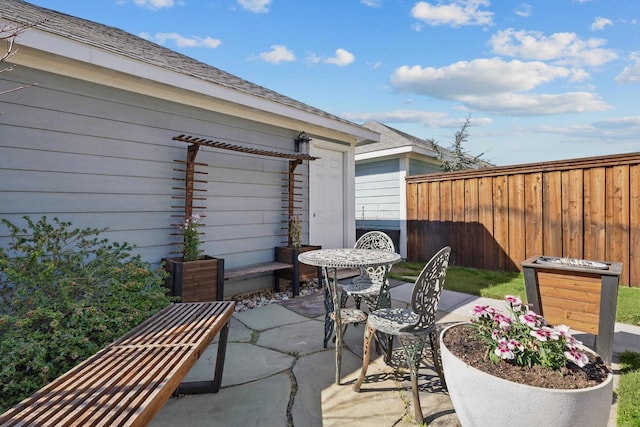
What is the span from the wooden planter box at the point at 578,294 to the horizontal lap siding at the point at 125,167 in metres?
3.50

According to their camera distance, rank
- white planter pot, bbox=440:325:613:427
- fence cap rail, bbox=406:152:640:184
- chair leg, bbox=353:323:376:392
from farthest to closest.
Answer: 1. fence cap rail, bbox=406:152:640:184
2. chair leg, bbox=353:323:376:392
3. white planter pot, bbox=440:325:613:427

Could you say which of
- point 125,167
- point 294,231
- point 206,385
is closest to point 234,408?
point 206,385

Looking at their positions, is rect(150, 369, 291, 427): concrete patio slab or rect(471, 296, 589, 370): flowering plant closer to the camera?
rect(471, 296, 589, 370): flowering plant

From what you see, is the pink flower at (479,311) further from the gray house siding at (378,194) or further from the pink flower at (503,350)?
the gray house siding at (378,194)

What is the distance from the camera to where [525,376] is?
1.31 m

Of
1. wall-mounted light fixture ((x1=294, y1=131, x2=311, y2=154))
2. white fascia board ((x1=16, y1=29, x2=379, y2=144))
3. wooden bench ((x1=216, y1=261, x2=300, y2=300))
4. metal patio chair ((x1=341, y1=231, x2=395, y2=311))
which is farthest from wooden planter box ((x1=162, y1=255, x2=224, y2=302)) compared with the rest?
wall-mounted light fixture ((x1=294, y1=131, x2=311, y2=154))

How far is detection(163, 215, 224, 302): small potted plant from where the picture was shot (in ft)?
11.0

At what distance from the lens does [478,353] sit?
4.93 feet

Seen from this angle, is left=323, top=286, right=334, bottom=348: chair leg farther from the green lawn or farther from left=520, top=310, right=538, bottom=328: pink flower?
the green lawn

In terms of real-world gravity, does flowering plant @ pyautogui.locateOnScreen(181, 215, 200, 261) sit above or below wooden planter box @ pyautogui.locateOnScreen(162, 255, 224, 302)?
above

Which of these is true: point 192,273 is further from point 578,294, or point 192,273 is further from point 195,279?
point 578,294

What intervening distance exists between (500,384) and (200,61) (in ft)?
20.7

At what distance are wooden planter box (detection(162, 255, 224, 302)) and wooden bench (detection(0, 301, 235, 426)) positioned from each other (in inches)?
56.8

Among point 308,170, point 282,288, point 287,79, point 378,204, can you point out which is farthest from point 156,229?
point 378,204
